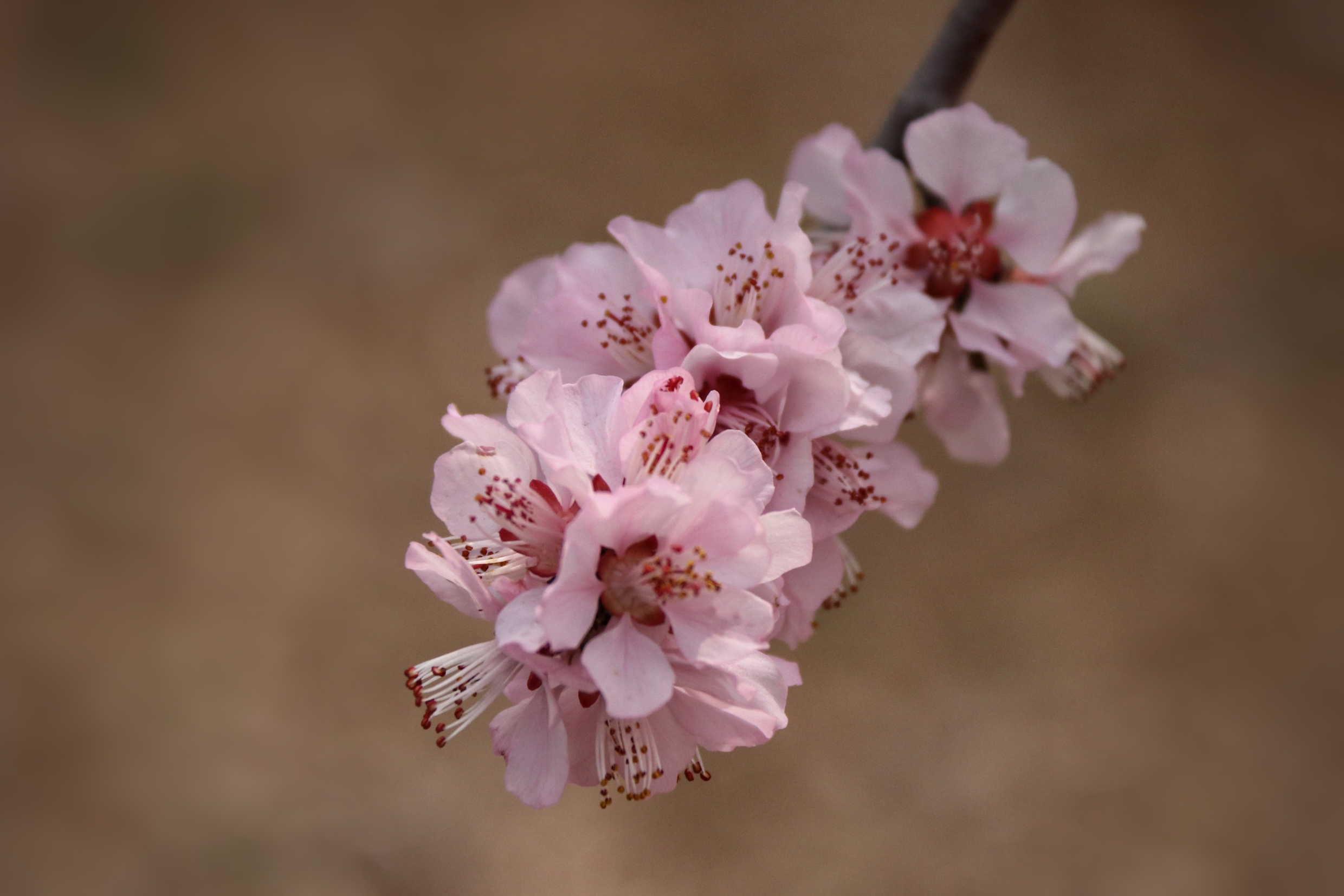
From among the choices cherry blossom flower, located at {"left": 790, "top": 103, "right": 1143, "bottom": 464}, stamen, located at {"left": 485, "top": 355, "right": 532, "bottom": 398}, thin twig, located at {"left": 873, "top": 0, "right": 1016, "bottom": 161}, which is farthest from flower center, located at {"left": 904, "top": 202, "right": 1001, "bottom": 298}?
stamen, located at {"left": 485, "top": 355, "right": 532, "bottom": 398}

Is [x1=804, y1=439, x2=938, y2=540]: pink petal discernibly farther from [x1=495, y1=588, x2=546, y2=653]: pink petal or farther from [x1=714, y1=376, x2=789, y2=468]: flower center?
[x1=495, y1=588, x2=546, y2=653]: pink petal

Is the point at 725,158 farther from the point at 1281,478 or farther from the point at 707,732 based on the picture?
the point at 707,732

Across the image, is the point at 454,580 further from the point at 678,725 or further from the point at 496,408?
the point at 496,408

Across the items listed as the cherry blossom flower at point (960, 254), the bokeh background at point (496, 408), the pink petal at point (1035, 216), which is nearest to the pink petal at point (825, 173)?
the cherry blossom flower at point (960, 254)

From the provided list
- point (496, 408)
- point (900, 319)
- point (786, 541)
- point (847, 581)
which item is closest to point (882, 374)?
point (900, 319)

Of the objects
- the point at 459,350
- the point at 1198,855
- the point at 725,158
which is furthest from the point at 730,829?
the point at 725,158

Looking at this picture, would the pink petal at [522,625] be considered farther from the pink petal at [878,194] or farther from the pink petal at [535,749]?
the pink petal at [878,194]
